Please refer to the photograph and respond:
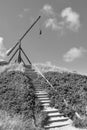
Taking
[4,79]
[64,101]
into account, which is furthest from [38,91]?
[4,79]

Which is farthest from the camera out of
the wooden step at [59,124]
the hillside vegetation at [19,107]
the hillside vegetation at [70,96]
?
the hillside vegetation at [70,96]

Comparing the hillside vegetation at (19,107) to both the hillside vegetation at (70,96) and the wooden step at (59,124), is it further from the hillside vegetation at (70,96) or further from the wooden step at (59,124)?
the hillside vegetation at (70,96)

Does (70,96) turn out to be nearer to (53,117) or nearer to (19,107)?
(53,117)

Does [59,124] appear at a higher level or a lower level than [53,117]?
lower

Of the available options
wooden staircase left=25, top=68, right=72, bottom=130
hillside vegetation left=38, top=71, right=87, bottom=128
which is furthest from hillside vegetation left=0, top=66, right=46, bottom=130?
hillside vegetation left=38, top=71, right=87, bottom=128

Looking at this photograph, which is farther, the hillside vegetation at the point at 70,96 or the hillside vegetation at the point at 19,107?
the hillside vegetation at the point at 70,96

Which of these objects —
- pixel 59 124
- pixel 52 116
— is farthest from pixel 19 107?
pixel 59 124

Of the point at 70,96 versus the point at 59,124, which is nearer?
the point at 59,124

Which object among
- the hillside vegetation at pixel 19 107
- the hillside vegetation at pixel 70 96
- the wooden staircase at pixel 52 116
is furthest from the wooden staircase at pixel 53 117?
the hillside vegetation at pixel 19 107

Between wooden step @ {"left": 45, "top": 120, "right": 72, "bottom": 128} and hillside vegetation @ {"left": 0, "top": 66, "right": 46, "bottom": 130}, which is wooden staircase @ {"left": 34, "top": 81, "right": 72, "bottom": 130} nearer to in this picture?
wooden step @ {"left": 45, "top": 120, "right": 72, "bottom": 128}

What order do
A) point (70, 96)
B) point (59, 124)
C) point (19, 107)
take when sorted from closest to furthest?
point (59, 124) → point (19, 107) → point (70, 96)

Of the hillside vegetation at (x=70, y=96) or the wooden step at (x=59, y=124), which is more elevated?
the hillside vegetation at (x=70, y=96)

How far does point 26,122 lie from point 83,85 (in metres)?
6.87

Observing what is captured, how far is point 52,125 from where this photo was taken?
6668 millimetres
